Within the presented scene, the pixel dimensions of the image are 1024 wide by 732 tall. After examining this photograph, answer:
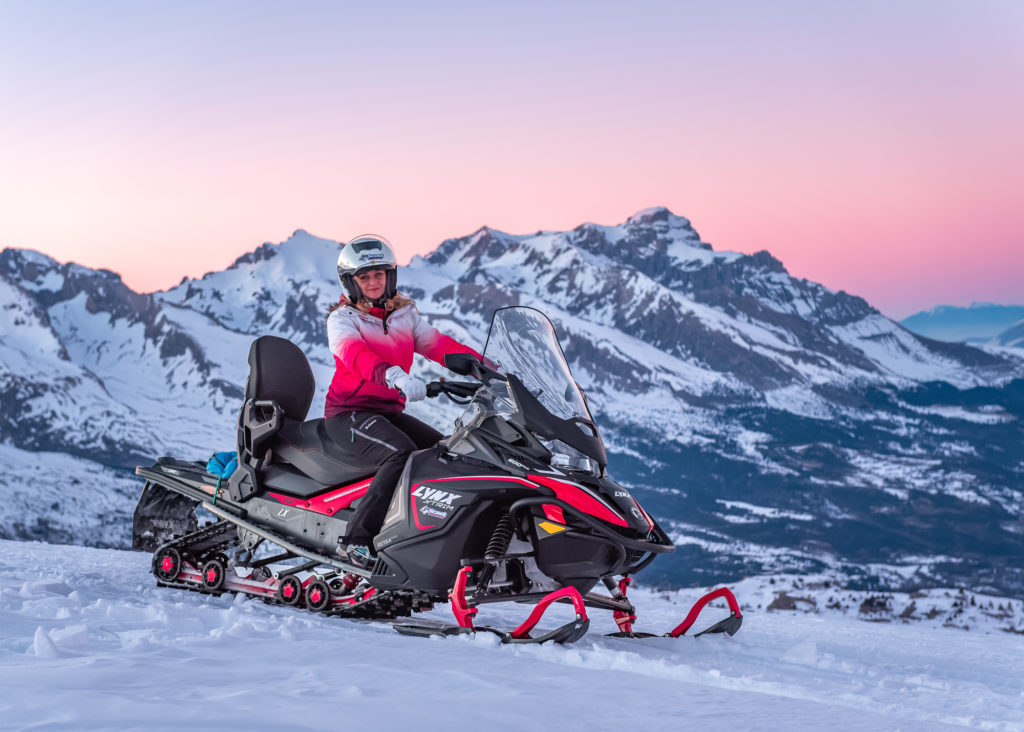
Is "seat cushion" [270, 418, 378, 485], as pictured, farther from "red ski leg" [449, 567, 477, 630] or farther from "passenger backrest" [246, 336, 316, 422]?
"red ski leg" [449, 567, 477, 630]

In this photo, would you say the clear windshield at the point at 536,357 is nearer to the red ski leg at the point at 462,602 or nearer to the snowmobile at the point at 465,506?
the snowmobile at the point at 465,506

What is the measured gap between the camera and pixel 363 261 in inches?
256

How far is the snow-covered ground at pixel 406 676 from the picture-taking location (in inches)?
136

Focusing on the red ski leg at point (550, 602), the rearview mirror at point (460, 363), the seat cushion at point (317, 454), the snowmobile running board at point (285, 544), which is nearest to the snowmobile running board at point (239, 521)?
the snowmobile running board at point (285, 544)

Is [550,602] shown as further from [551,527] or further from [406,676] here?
[406,676]

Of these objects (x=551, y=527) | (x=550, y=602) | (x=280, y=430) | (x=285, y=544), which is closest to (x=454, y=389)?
(x=551, y=527)

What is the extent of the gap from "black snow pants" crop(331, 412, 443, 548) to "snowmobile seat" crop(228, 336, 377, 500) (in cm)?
23

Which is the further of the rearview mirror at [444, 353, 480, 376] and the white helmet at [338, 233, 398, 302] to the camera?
the white helmet at [338, 233, 398, 302]

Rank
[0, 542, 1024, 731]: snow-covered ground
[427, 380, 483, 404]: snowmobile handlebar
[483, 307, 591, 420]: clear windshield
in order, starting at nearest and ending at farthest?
[0, 542, 1024, 731]: snow-covered ground → [427, 380, 483, 404]: snowmobile handlebar → [483, 307, 591, 420]: clear windshield

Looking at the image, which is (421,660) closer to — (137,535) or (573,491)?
(573,491)

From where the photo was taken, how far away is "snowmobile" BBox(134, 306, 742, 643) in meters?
5.62

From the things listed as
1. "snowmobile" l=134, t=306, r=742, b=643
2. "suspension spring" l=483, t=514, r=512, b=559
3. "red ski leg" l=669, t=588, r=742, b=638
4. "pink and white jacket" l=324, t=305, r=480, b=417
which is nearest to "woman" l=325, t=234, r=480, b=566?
"pink and white jacket" l=324, t=305, r=480, b=417

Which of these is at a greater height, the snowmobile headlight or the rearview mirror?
the rearview mirror

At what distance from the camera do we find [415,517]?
5.95 m
